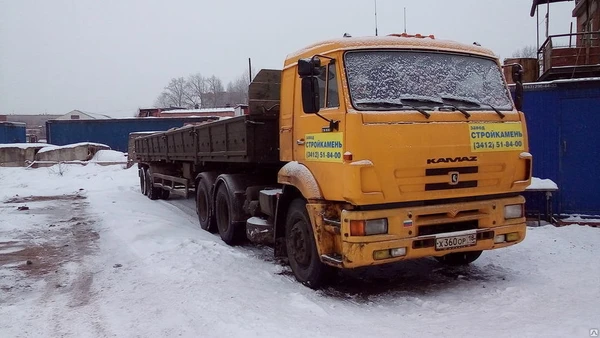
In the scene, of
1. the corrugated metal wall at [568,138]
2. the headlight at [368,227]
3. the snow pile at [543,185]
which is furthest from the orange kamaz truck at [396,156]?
the corrugated metal wall at [568,138]

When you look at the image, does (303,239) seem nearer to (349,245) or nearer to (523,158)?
(349,245)

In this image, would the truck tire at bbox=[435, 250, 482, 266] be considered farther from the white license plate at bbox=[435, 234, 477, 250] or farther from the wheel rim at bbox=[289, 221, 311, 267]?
the wheel rim at bbox=[289, 221, 311, 267]

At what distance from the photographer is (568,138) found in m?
8.89

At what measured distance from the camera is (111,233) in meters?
8.95

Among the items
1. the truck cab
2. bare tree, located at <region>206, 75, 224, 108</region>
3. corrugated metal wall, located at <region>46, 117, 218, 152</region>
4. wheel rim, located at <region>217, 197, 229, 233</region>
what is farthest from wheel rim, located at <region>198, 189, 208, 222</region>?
bare tree, located at <region>206, 75, 224, 108</region>

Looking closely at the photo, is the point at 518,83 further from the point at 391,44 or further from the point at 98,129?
the point at 98,129

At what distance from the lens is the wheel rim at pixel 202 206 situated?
30.2ft

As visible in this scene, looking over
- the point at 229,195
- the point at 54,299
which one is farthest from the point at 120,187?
the point at 54,299

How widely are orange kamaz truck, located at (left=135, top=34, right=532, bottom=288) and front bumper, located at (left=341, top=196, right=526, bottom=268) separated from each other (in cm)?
1

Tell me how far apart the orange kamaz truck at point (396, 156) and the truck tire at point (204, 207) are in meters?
2.87

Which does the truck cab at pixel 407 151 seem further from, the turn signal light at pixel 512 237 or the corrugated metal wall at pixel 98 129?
the corrugated metal wall at pixel 98 129

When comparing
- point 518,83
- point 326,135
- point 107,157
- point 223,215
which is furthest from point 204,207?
point 107,157

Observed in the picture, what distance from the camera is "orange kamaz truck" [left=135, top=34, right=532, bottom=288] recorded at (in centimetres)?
483

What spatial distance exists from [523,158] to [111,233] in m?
6.87
